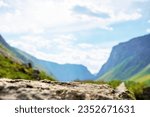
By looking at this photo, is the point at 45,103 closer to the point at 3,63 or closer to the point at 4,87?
the point at 4,87

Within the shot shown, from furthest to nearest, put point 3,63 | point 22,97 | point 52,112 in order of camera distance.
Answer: point 3,63 < point 22,97 < point 52,112

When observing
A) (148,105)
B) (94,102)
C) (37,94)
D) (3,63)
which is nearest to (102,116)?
(94,102)

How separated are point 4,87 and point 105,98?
11.5ft

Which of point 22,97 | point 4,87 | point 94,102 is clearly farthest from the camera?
point 4,87

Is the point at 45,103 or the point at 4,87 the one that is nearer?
the point at 45,103

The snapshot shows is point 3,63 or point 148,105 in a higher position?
point 3,63

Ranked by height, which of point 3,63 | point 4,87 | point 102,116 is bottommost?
point 102,116

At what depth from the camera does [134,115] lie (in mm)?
11484

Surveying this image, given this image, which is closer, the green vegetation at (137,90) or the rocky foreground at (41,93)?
the rocky foreground at (41,93)

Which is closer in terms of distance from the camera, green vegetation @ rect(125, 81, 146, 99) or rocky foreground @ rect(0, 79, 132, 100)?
rocky foreground @ rect(0, 79, 132, 100)

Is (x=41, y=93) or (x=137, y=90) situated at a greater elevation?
(x=137, y=90)

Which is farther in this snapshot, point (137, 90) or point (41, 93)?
point (137, 90)

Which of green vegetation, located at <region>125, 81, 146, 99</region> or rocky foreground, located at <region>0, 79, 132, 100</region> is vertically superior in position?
green vegetation, located at <region>125, 81, 146, 99</region>

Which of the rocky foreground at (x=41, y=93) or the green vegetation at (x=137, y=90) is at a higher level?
the green vegetation at (x=137, y=90)
